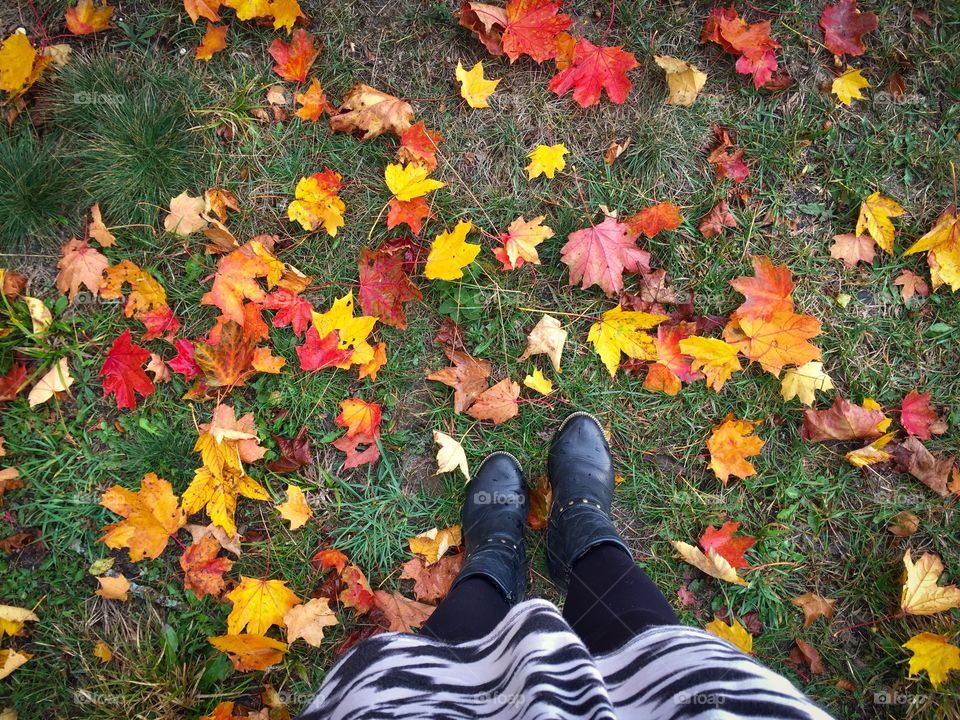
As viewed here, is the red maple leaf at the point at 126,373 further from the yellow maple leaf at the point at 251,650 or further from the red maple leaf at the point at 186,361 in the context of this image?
the yellow maple leaf at the point at 251,650

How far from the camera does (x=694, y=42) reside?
2.27 metres

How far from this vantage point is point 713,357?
2.14 meters

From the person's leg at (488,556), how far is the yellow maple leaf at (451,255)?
69 cm

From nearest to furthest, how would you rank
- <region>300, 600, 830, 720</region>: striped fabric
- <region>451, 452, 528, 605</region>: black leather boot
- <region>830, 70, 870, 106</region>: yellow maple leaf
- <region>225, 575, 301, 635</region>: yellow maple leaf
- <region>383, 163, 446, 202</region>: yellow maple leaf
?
<region>300, 600, 830, 720</region>: striped fabric → <region>451, 452, 528, 605</region>: black leather boot → <region>225, 575, 301, 635</region>: yellow maple leaf → <region>383, 163, 446, 202</region>: yellow maple leaf → <region>830, 70, 870, 106</region>: yellow maple leaf

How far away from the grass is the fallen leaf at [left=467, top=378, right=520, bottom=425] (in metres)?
0.06

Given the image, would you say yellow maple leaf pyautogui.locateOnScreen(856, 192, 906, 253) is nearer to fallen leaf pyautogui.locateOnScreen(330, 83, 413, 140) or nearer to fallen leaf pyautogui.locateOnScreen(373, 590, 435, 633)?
fallen leaf pyautogui.locateOnScreen(330, 83, 413, 140)

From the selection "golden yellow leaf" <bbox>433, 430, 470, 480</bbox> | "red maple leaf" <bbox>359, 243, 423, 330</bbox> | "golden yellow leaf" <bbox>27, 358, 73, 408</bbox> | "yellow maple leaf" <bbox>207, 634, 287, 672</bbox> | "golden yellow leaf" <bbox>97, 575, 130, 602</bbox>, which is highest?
"red maple leaf" <bbox>359, 243, 423, 330</bbox>

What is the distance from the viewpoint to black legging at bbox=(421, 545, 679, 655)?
157 cm

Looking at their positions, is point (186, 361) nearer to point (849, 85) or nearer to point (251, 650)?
point (251, 650)

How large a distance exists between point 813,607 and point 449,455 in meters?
1.43

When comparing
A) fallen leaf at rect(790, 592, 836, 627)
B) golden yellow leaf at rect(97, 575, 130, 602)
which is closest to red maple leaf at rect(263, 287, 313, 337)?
golden yellow leaf at rect(97, 575, 130, 602)

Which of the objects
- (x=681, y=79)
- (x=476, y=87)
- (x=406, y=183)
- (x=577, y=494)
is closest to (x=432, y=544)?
(x=577, y=494)

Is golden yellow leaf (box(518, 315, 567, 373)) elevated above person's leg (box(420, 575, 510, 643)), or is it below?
above

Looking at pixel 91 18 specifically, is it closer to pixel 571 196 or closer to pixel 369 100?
pixel 369 100
